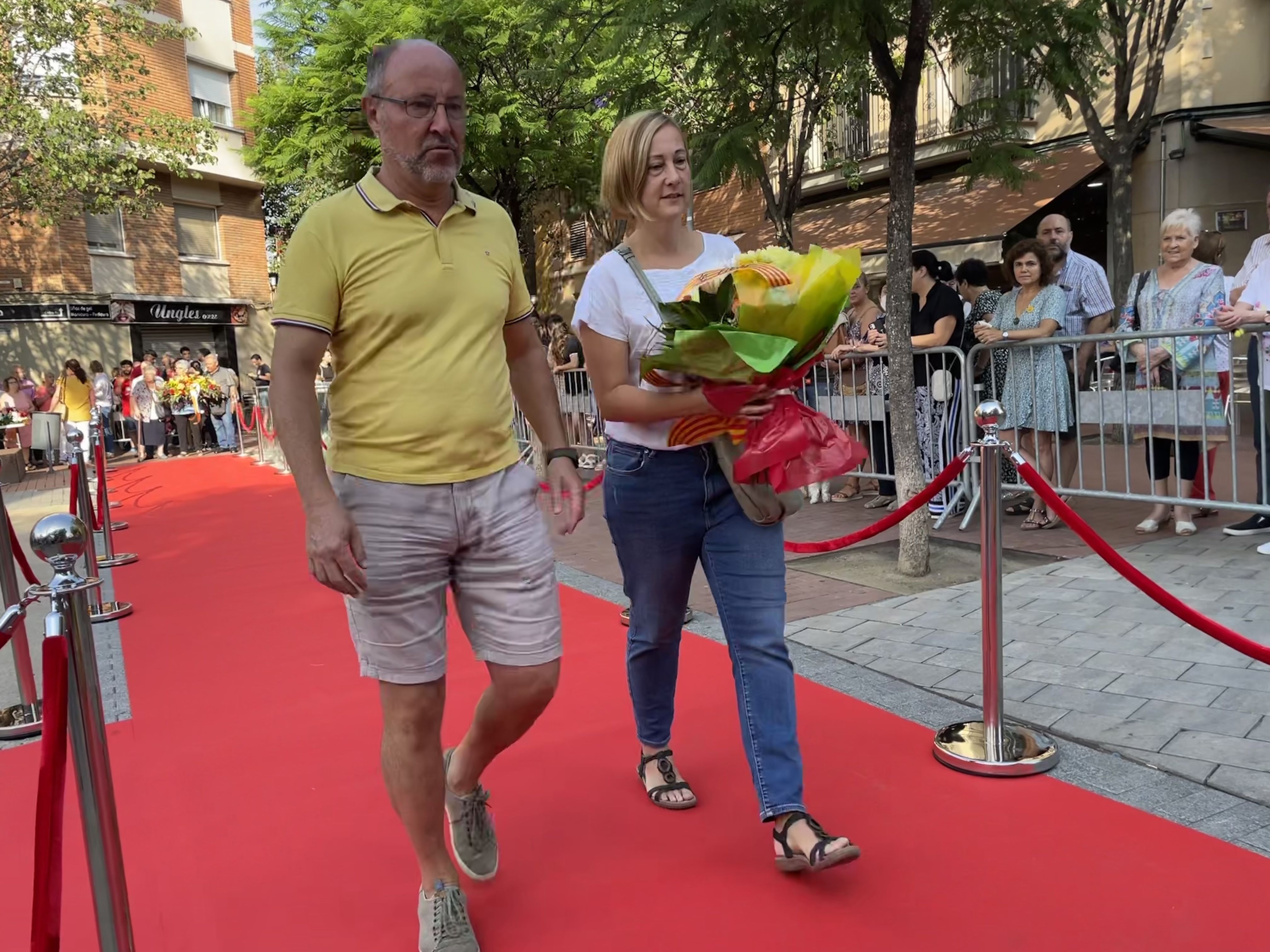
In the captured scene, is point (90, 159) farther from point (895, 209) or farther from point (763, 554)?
point (763, 554)

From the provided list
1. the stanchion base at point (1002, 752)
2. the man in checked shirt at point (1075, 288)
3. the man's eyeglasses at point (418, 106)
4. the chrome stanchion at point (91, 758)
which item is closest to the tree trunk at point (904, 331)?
the man in checked shirt at point (1075, 288)

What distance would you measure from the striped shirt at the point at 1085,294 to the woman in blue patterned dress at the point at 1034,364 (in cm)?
21

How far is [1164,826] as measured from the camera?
2.90 metres

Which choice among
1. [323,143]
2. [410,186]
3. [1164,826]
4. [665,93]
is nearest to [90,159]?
[323,143]

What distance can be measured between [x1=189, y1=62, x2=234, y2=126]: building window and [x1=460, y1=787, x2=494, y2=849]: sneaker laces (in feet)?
91.8

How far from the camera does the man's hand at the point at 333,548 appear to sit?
2203 millimetres

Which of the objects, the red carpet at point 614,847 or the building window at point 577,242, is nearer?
the red carpet at point 614,847

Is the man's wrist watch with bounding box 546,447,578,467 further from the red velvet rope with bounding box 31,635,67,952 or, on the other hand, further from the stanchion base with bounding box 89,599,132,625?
the stanchion base with bounding box 89,599,132,625

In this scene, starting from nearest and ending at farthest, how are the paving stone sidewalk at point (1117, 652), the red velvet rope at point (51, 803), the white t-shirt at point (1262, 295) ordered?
the red velvet rope at point (51, 803), the paving stone sidewalk at point (1117, 652), the white t-shirt at point (1262, 295)

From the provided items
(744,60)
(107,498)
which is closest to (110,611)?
(107,498)

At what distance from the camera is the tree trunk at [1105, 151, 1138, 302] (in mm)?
13992

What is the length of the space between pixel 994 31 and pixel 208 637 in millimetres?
5556

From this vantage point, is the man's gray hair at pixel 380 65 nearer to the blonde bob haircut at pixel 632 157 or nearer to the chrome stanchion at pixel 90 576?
the blonde bob haircut at pixel 632 157

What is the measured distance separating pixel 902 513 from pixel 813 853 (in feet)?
5.68
